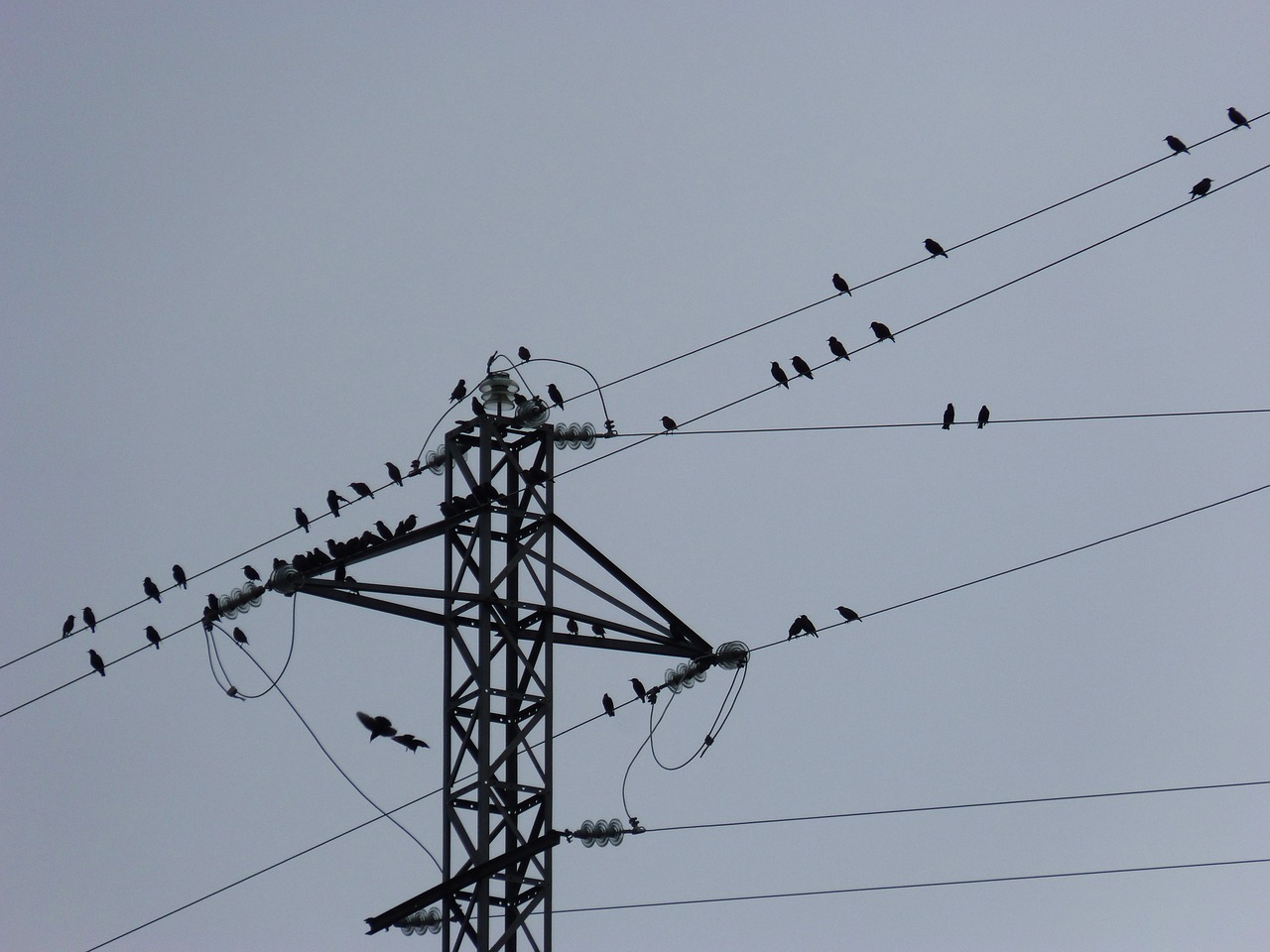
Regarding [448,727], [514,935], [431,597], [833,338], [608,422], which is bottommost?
[514,935]

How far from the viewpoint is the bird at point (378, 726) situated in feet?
57.0

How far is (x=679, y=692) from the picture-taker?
754 inches

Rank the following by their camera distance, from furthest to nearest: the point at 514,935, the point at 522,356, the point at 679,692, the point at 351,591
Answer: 1. the point at 522,356
2. the point at 679,692
3. the point at 351,591
4. the point at 514,935

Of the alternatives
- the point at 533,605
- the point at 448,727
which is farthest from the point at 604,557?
the point at 448,727

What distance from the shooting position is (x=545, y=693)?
16641 mm

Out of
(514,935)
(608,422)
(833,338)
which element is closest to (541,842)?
(514,935)

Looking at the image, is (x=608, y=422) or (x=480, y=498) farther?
(x=608, y=422)

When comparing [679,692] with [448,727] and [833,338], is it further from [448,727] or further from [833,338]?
[833,338]

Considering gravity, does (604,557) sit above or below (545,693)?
above

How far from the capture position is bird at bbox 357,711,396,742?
57.0 ft

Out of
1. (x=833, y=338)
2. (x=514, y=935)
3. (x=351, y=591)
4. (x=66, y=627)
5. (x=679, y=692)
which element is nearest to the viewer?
(x=514, y=935)

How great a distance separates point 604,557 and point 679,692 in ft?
6.68

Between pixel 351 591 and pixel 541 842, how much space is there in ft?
9.06

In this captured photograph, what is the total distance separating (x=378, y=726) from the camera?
57.3 ft
